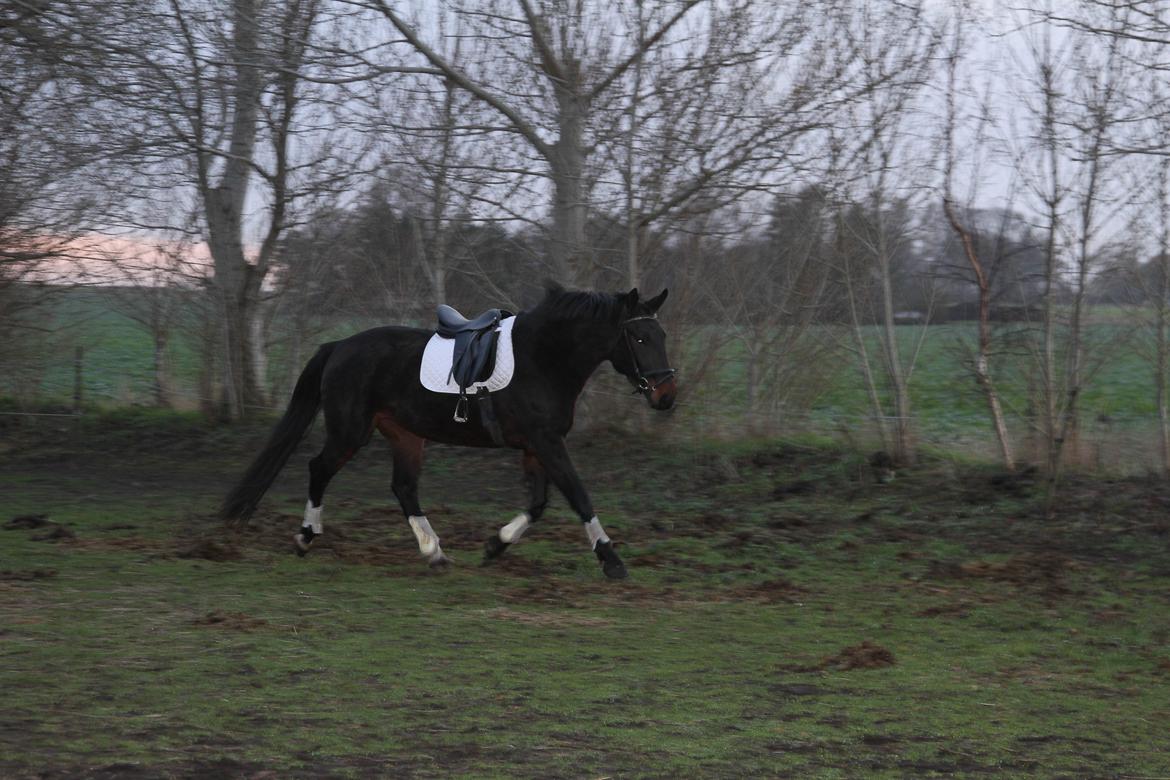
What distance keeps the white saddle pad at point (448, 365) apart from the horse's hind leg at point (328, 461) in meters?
0.71

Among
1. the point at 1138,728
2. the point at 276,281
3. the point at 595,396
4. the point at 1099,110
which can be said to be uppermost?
the point at 1099,110

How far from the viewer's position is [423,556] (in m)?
8.93

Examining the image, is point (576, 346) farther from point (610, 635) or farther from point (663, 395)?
point (610, 635)

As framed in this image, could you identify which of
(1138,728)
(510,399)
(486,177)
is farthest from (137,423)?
(1138,728)

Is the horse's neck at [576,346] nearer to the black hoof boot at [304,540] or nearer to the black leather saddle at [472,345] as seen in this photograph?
the black leather saddle at [472,345]

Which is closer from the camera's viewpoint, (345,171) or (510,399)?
(510,399)

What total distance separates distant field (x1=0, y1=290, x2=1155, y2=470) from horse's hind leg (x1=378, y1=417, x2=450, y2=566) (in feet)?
19.8

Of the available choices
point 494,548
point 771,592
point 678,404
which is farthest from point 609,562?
point 678,404

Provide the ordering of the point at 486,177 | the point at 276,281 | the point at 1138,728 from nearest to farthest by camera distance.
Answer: the point at 1138,728 < the point at 486,177 < the point at 276,281

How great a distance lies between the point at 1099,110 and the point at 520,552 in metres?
7.13

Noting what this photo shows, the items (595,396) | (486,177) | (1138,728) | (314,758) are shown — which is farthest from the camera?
(595,396)

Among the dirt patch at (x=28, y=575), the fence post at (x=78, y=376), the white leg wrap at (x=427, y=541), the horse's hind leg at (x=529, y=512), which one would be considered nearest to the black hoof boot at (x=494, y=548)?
the horse's hind leg at (x=529, y=512)

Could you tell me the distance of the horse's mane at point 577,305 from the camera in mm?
8242

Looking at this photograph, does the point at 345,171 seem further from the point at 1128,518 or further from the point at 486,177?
the point at 1128,518
